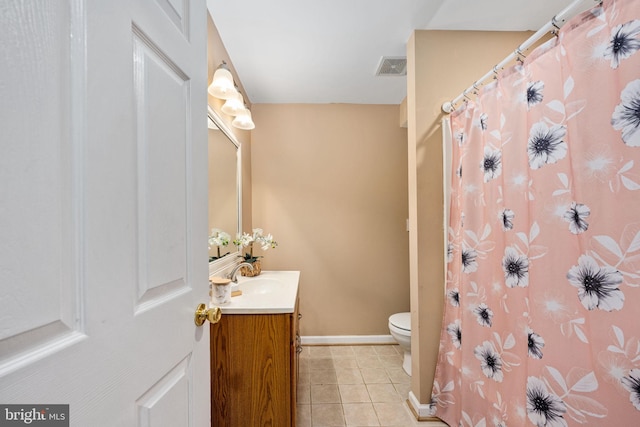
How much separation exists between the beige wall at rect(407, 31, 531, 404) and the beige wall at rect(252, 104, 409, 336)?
103 cm

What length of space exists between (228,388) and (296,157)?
6.61ft

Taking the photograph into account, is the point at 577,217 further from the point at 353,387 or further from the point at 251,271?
the point at 251,271

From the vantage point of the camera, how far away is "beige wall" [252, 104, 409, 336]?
8.82ft

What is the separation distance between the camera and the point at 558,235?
0.95 meters

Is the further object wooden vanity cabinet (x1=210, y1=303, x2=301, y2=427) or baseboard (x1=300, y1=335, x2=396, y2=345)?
baseboard (x1=300, y1=335, x2=396, y2=345)

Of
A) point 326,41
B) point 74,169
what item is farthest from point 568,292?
point 326,41

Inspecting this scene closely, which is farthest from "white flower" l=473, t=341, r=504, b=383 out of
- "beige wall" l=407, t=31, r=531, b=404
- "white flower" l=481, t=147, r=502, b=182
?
"white flower" l=481, t=147, r=502, b=182

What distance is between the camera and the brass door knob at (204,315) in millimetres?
755

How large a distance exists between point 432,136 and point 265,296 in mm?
1402

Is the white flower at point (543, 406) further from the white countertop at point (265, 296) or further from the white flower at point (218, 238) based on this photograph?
the white flower at point (218, 238)

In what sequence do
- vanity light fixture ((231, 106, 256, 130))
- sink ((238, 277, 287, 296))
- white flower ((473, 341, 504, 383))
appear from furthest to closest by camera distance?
vanity light fixture ((231, 106, 256, 130)) < sink ((238, 277, 287, 296)) < white flower ((473, 341, 504, 383))

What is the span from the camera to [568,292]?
2.99ft

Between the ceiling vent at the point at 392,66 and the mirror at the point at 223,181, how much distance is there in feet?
4.17

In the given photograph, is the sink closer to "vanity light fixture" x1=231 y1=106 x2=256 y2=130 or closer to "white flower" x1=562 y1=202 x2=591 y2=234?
"vanity light fixture" x1=231 y1=106 x2=256 y2=130
